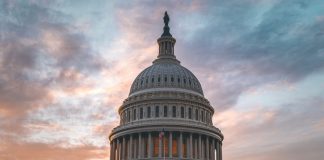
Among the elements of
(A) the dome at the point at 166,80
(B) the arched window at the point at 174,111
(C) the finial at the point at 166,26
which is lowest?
(B) the arched window at the point at 174,111

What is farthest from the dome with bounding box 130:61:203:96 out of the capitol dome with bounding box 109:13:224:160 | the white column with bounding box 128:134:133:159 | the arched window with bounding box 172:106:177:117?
the white column with bounding box 128:134:133:159

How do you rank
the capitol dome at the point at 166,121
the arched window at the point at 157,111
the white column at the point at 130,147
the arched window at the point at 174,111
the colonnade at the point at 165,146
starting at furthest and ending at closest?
the arched window at the point at 174,111 < the arched window at the point at 157,111 < the white column at the point at 130,147 < the capitol dome at the point at 166,121 < the colonnade at the point at 165,146

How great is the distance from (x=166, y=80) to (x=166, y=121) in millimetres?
12182

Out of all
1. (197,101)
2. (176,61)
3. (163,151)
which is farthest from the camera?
(176,61)

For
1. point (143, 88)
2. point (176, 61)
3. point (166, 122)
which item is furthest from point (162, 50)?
point (166, 122)

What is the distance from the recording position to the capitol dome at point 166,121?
10562 cm

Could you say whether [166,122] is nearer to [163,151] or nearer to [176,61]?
[163,151]

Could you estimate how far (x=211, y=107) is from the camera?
116875mm

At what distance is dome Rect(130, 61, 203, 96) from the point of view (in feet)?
375

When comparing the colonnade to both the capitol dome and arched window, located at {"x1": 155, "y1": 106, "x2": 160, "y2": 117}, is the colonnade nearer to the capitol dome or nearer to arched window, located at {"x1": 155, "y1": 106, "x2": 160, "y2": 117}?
the capitol dome

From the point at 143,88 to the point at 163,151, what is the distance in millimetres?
17476

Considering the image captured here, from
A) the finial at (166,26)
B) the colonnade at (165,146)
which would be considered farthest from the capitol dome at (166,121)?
the finial at (166,26)

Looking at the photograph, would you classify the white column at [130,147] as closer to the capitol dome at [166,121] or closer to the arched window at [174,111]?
the capitol dome at [166,121]

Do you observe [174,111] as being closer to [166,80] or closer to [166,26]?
[166,80]
